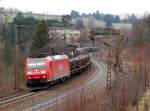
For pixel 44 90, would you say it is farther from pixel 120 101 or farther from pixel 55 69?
pixel 120 101

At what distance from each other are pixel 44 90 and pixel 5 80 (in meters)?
4.03

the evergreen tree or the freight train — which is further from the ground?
the evergreen tree

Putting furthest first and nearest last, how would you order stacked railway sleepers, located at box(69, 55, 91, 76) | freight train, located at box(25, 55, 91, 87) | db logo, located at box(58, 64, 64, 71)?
stacked railway sleepers, located at box(69, 55, 91, 76)
db logo, located at box(58, 64, 64, 71)
freight train, located at box(25, 55, 91, 87)

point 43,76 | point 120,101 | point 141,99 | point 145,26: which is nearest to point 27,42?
point 145,26

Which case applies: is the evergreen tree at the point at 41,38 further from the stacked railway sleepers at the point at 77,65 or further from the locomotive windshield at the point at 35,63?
the locomotive windshield at the point at 35,63

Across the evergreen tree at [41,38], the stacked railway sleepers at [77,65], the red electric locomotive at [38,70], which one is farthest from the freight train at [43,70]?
the evergreen tree at [41,38]

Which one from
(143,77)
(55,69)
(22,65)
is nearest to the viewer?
(143,77)

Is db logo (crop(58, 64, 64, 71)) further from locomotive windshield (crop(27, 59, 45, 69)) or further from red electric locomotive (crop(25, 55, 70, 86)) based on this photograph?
locomotive windshield (crop(27, 59, 45, 69))

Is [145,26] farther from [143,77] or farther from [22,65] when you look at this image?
[143,77]

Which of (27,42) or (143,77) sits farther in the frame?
(27,42)

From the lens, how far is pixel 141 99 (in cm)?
3531

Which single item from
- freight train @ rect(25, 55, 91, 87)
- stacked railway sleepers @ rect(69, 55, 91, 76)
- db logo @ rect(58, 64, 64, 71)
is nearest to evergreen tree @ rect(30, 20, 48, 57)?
stacked railway sleepers @ rect(69, 55, 91, 76)

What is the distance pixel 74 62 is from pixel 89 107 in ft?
123

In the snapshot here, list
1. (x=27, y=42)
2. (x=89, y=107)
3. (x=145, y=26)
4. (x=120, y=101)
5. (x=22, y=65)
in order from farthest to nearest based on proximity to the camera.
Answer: (x=145, y=26), (x=27, y=42), (x=22, y=65), (x=120, y=101), (x=89, y=107)
